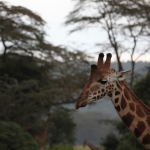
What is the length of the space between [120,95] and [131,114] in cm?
23

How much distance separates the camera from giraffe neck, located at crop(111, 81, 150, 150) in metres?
6.77

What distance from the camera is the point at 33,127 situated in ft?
98.0

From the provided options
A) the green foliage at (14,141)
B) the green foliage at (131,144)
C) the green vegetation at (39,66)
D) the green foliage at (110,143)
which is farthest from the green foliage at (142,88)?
the green vegetation at (39,66)

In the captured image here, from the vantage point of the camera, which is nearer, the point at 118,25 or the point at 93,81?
the point at 93,81

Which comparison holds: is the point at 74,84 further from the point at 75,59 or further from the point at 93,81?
the point at 93,81

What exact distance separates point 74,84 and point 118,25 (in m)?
4.55

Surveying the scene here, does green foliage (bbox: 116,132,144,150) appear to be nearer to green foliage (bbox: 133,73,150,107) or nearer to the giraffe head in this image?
green foliage (bbox: 133,73,150,107)

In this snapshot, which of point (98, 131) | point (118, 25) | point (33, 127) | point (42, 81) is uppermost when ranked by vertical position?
point (118, 25)

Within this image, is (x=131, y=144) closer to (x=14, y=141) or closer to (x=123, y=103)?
(x=14, y=141)

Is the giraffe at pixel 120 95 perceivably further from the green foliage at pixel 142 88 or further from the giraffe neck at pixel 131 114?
the green foliage at pixel 142 88

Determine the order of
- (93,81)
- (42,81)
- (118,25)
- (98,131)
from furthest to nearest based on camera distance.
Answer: (98,131), (118,25), (42,81), (93,81)

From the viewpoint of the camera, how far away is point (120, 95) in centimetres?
681

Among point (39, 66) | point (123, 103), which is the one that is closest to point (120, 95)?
point (123, 103)

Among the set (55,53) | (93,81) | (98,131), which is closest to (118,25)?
(55,53)
